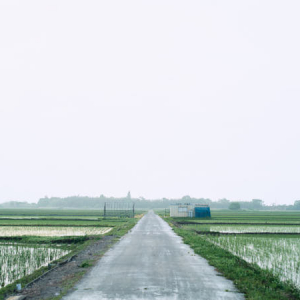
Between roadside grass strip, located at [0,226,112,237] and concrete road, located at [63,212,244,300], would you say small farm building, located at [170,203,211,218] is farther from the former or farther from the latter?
concrete road, located at [63,212,244,300]

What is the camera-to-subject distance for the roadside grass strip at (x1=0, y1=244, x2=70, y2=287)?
48.4 feet

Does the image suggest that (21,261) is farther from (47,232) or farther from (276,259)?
(47,232)

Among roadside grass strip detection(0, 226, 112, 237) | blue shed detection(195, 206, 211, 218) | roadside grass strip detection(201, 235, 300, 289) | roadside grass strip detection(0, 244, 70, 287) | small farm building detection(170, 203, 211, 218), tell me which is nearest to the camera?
roadside grass strip detection(0, 244, 70, 287)

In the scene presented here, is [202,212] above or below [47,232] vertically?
below

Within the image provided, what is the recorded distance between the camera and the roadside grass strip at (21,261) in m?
14.8

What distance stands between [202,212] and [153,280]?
77.1 meters

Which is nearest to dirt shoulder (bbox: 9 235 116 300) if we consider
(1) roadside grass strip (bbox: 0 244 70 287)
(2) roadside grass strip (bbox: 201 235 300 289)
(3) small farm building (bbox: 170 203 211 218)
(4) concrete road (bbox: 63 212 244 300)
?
(4) concrete road (bbox: 63 212 244 300)

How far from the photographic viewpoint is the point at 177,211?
88188 mm

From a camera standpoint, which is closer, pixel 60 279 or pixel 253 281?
pixel 253 281

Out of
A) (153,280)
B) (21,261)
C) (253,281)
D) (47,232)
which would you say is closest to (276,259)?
(253,281)

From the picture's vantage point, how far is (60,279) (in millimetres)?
13805

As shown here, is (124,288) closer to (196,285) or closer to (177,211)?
(196,285)

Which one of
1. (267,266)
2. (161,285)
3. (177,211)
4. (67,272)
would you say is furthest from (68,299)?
(177,211)

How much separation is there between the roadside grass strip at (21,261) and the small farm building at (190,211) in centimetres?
6666
